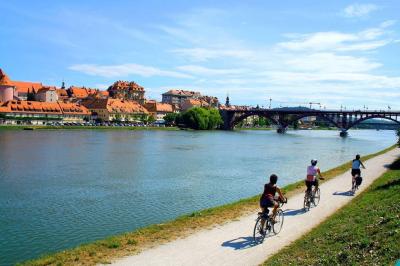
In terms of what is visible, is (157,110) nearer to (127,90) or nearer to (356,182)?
(127,90)

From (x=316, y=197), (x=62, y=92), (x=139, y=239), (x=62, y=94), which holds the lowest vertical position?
(x=139, y=239)

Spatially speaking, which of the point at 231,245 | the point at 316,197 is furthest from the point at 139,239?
the point at 316,197

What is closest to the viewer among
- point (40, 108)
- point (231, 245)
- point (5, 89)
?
point (231, 245)

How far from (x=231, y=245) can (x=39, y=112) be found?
11843cm

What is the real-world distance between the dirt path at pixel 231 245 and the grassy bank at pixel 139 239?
0.58 m

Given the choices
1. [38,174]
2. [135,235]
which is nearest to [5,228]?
[135,235]

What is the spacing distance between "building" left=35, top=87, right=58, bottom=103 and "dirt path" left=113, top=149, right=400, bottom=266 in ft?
447

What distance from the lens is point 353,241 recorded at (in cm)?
1195

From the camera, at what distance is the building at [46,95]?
144m

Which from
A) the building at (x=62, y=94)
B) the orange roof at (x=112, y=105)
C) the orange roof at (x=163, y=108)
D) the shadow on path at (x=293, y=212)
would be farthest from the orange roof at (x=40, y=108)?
the shadow on path at (x=293, y=212)

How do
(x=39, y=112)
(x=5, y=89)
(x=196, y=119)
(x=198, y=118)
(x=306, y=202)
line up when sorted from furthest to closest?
(x=196, y=119)
(x=198, y=118)
(x=5, y=89)
(x=39, y=112)
(x=306, y=202)

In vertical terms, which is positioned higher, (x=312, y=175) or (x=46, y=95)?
(x=46, y=95)

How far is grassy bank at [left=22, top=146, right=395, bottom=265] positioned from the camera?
1252 centimetres

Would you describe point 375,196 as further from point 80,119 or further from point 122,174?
point 80,119
